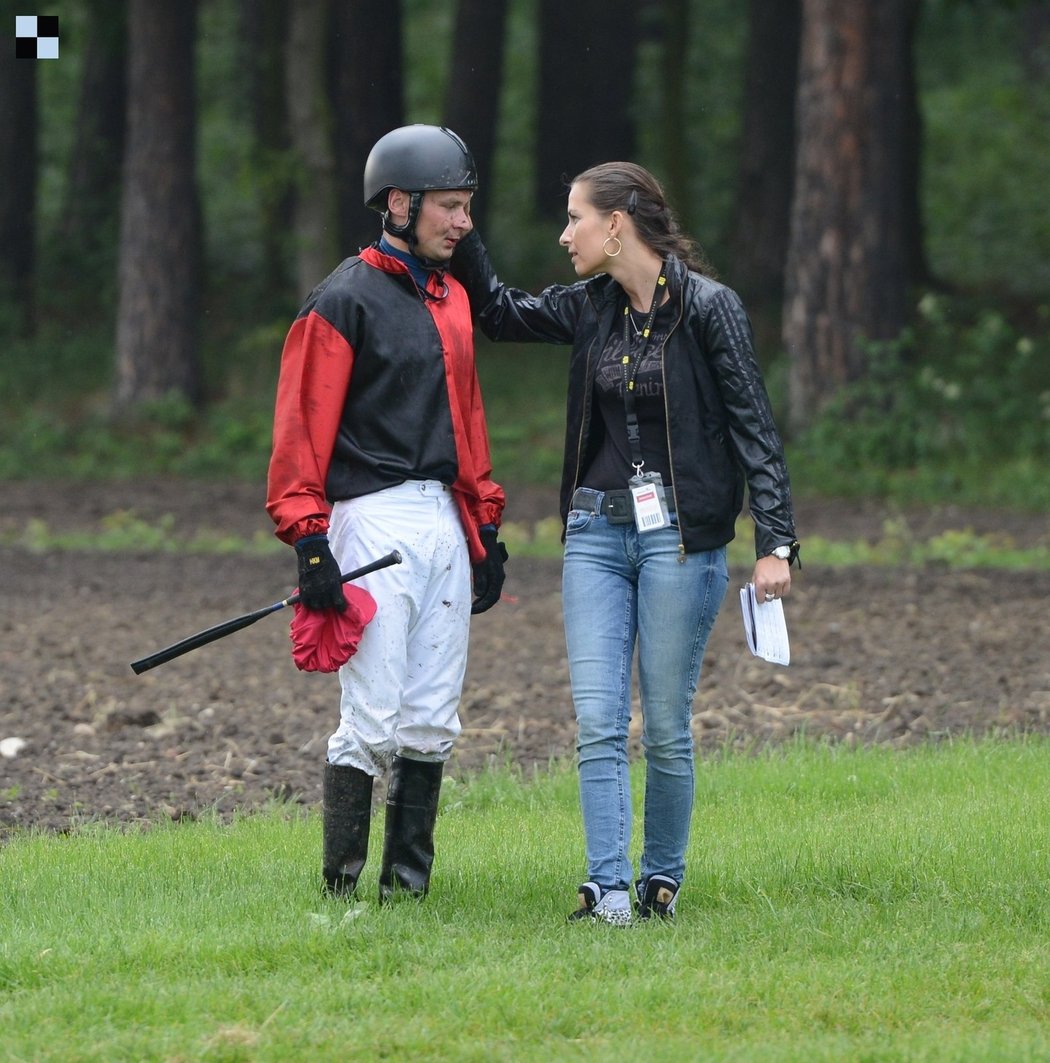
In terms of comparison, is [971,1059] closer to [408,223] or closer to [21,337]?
[408,223]

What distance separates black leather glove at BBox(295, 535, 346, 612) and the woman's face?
1142 millimetres

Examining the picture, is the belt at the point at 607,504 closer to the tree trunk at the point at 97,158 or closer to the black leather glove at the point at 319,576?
the black leather glove at the point at 319,576

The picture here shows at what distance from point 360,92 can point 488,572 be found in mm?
17912

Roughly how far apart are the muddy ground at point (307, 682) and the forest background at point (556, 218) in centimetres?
523

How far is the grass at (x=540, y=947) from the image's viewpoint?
4.70 metres

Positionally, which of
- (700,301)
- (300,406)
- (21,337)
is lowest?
(21,337)

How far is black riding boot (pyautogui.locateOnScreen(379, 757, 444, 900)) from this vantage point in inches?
239

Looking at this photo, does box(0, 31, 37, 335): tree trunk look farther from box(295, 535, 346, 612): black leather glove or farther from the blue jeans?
the blue jeans

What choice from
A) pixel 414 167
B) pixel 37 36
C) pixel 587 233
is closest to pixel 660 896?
pixel 587 233

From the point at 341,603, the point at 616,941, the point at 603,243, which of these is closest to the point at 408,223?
the point at 603,243

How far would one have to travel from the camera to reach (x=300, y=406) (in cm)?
573

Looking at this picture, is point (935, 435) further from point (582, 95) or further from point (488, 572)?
point (488, 572)

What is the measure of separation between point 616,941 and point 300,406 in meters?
1.82

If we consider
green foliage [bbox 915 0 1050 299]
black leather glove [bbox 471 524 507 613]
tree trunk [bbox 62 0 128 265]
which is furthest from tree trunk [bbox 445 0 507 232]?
black leather glove [bbox 471 524 507 613]
